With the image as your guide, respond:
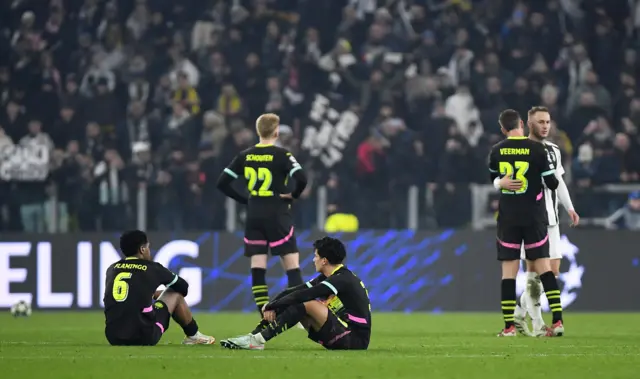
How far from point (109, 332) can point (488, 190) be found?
320 inches

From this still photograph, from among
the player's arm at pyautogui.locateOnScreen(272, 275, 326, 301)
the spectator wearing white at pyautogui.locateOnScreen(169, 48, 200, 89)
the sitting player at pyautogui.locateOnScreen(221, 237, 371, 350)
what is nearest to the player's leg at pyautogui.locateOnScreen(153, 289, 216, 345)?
the sitting player at pyautogui.locateOnScreen(221, 237, 371, 350)

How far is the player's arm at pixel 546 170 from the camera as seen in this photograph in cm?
1093

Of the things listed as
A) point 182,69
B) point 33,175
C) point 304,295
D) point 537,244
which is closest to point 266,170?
point 537,244

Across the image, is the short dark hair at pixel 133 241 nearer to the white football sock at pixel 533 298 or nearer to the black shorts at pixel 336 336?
the black shorts at pixel 336 336

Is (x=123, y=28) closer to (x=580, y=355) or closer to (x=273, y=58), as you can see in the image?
(x=273, y=58)

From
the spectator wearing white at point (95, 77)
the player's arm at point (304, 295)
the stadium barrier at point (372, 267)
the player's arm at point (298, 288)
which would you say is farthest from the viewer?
the spectator wearing white at point (95, 77)

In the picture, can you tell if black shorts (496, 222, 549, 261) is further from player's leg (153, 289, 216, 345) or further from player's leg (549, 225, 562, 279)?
player's leg (153, 289, 216, 345)

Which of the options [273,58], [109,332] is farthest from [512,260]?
[273,58]

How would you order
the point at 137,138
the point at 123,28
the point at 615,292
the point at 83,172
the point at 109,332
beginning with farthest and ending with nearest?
the point at 123,28, the point at 137,138, the point at 83,172, the point at 615,292, the point at 109,332

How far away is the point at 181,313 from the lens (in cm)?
985

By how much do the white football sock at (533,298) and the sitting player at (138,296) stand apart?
3.45 metres

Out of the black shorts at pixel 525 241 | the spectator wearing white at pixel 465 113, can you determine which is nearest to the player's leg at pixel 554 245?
the black shorts at pixel 525 241

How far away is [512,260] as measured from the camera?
444 inches

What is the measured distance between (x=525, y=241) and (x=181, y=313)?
3.15m
